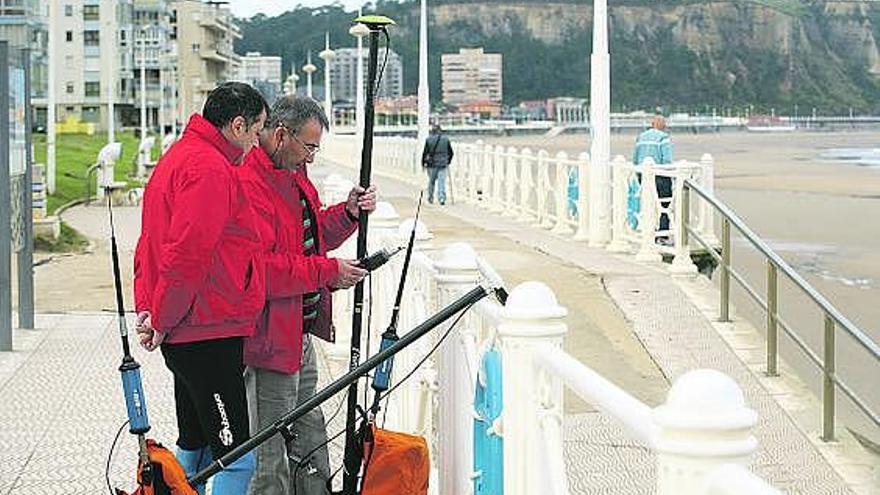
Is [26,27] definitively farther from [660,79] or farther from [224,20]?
[660,79]

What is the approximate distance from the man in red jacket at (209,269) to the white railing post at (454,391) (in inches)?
35.5

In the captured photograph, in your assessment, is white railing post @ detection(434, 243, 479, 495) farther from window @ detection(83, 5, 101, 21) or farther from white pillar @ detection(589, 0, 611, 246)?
window @ detection(83, 5, 101, 21)

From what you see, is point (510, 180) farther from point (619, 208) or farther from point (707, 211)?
point (707, 211)

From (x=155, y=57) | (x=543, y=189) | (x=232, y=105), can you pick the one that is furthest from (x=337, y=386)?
(x=155, y=57)

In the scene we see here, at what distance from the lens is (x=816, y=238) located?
95.3ft

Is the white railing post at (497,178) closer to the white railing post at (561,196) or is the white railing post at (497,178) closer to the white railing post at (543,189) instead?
the white railing post at (543,189)

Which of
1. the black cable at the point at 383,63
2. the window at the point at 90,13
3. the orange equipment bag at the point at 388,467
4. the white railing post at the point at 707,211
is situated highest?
the window at the point at 90,13

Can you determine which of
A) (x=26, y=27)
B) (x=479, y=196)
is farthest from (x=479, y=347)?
(x=479, y=196)

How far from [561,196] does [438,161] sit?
8507mm

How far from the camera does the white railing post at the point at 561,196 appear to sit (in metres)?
20.6

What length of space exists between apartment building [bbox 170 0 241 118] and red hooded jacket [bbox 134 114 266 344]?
114743mm

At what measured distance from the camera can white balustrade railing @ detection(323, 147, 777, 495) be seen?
9.12 ft

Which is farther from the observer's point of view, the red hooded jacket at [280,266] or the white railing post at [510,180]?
the white railing post at [510,180]

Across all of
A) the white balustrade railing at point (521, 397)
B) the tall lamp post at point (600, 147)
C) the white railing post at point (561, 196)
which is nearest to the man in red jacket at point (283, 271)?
the white balustrade railing at point (521, 397)
